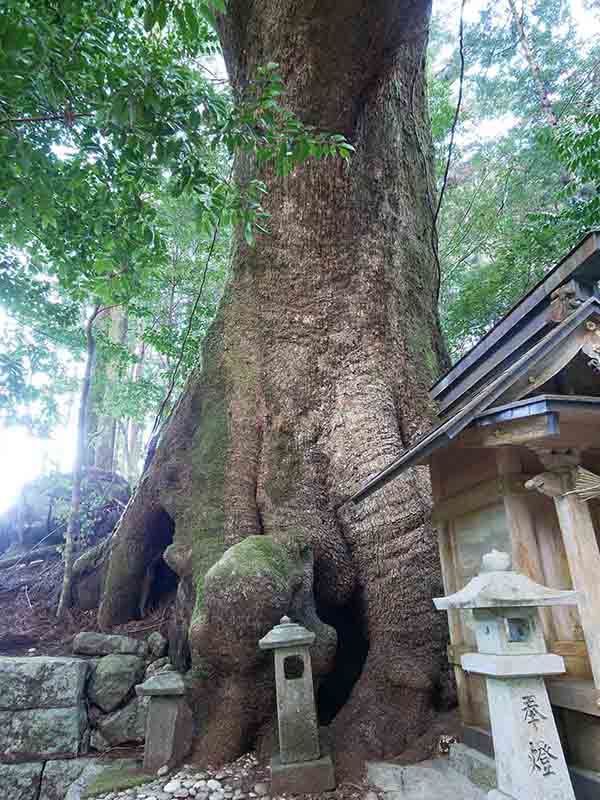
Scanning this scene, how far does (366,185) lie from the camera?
5.51 meters

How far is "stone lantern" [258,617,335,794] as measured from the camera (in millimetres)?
3061

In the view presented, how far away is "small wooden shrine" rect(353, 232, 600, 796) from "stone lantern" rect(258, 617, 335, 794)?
3.13ft

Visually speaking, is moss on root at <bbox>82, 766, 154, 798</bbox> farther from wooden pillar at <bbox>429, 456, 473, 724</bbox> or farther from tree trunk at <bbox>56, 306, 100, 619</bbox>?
tree trunk at <bbox>56, 306, 100, 619</bbox>

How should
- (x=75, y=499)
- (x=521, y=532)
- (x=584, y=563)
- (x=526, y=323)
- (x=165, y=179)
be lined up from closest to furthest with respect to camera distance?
1. (x=584, y=563)
2. (x=521, y=532)
3. (x=526, y=323)
4. (x=75, y=499)
5. (x=165, y=179)

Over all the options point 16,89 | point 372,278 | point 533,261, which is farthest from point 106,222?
point 533,261

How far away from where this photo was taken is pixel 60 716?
4.49m

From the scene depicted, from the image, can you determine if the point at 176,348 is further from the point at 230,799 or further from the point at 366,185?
the point at 230,799

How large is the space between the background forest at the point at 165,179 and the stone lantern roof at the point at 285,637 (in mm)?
2775

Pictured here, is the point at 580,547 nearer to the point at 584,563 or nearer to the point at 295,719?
the point at 584,563

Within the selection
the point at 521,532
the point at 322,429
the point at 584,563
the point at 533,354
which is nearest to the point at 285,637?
the point at 521,532

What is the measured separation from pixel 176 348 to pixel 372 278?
439 centimetres

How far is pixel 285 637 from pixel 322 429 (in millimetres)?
1999

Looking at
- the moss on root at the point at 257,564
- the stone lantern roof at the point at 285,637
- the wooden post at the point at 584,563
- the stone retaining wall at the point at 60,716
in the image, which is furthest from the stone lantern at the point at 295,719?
the wooden post at the point at 584,563

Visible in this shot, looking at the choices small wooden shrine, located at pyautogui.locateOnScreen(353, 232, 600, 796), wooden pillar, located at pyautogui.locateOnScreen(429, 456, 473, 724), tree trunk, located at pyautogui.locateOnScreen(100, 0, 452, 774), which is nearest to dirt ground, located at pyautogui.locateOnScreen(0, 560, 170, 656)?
tree trunk, located at pyautogui.locateOnScreen(100, 0, 452, 774)
